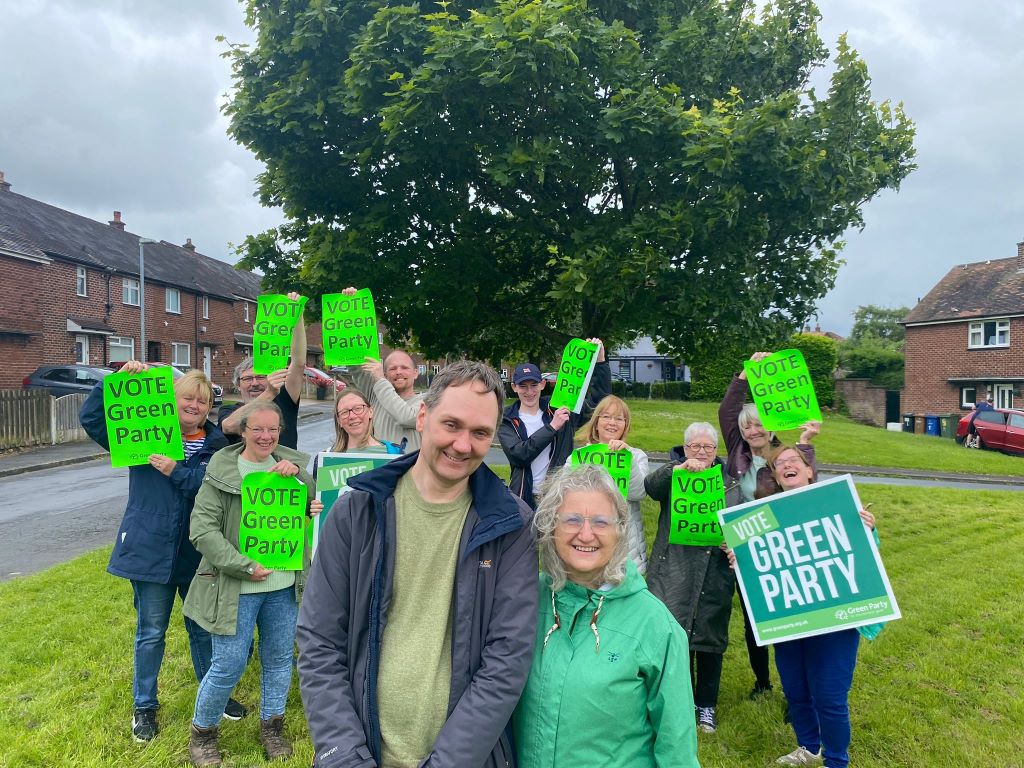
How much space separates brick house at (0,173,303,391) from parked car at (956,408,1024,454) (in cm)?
3648

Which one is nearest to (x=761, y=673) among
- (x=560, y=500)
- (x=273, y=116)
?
(x=560, y=500)

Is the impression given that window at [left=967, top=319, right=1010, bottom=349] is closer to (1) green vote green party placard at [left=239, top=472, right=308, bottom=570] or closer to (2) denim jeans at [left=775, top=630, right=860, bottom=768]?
(2) denim jeans at [left=775, top=630, right=860, bottom=768]

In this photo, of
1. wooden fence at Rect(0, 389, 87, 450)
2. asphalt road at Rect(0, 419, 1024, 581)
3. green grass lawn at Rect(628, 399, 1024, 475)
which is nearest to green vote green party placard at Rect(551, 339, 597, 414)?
asphalt road at Rect(0, 419, 1024, 581)

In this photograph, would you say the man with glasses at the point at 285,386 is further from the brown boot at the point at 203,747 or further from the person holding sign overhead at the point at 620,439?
the person holding sign overhead at the point at 620,439

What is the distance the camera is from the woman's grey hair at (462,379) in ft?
7.09

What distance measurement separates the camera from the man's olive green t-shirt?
2.02 meters

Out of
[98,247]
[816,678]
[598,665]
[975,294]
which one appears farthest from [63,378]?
[975,294]

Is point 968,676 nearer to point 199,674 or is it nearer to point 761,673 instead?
point 761,673

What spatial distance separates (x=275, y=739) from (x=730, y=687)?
3.15 meters

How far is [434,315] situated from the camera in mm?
8438

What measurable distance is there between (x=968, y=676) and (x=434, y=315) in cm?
648

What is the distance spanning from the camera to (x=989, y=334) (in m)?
32.2

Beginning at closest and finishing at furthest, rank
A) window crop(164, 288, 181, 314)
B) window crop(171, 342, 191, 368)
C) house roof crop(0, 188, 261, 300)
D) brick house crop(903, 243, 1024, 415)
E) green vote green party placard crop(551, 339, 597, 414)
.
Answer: green vote green party placard crop(551, 339, 597, 414)
house roof crop(0, 188, 261, 300)
brick house crop(903, 243, 1024, 415)
window crop(164, 288, 181, 314)
window crop(171, 342, 191, 368)

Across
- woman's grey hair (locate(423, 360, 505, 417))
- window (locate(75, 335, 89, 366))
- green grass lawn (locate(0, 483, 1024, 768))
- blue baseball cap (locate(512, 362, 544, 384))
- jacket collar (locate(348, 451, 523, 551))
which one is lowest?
green grass lawn (locate(0, 483, 1024, 768))
